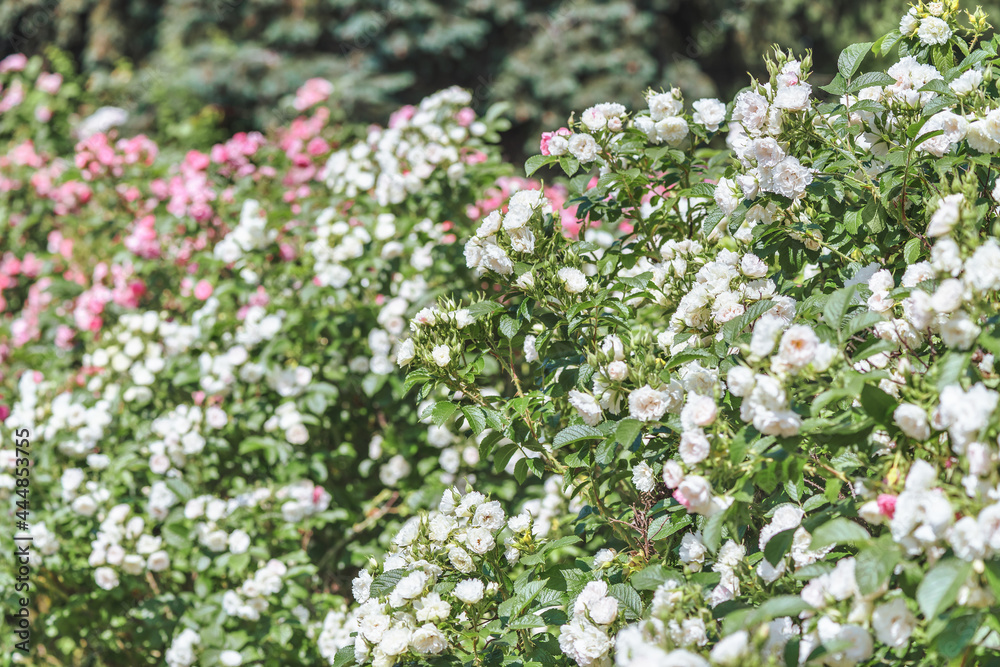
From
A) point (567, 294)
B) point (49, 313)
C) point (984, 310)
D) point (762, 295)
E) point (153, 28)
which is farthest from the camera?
point (153, 28)

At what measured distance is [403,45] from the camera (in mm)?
7699

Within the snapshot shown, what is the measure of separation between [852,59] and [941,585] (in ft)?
3.65

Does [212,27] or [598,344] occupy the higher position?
[598,344]

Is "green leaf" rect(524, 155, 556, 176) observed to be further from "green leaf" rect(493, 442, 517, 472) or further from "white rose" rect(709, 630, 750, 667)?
"white rose" rect(709, 630, 750, 667)

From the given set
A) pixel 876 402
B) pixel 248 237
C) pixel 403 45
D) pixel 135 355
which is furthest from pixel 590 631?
pixel 403 45

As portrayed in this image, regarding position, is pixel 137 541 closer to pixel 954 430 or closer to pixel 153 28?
pixel 954 430

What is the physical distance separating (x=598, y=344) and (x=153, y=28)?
28.4ft

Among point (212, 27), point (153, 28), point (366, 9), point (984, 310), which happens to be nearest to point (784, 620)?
point (984, 310)

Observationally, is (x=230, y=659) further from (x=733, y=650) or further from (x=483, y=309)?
(x=733, y=650)

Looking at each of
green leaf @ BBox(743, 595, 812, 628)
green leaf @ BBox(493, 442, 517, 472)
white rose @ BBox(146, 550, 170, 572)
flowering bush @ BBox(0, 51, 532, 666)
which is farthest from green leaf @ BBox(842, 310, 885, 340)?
white rose @ BBox(146, 550, 170, 572)

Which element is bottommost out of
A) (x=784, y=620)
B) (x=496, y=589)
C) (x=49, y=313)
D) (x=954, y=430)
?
(x=49, y=313)

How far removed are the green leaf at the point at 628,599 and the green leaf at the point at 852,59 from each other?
1.08 meters

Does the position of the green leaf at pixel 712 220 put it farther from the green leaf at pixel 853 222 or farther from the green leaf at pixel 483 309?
the green leaf at pixel 483 309

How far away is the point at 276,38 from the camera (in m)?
7.95
